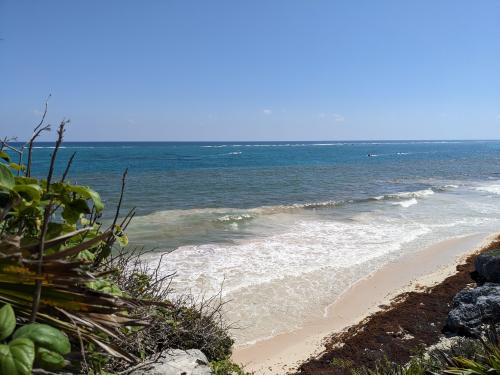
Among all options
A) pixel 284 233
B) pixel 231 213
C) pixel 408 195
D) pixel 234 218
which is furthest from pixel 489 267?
pixel 408 195

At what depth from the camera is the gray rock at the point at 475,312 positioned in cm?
637

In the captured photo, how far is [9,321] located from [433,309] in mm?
8506

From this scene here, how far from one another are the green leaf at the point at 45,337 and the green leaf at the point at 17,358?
7cm

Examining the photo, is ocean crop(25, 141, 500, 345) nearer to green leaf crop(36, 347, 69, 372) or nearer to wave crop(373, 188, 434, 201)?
wave crop(373, 188, 434, 201)

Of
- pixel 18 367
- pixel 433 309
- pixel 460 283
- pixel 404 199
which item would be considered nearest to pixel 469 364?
pixel 18 367

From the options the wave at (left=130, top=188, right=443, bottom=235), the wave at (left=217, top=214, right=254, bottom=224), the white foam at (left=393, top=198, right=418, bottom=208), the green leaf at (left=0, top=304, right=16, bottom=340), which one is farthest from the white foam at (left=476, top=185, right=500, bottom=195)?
the green leaf at (left=0, top=304, right=16, bottom=340)

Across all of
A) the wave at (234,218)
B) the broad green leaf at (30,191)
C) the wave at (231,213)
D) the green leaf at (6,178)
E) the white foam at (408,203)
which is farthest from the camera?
the white foam at (408,203)

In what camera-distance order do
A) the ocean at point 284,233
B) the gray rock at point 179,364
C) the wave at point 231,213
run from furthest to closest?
the wave at point 231,213 < the ocean at point 284,233 < the gray rock at point 179,364

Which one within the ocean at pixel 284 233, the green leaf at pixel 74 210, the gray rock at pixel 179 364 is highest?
the green leaf at pixel 74 210

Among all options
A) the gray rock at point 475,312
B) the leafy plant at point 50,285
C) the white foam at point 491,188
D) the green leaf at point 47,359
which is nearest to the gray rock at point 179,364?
the leafy plant at point 50,285

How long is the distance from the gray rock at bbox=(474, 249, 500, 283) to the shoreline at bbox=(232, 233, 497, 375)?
1.14 meters

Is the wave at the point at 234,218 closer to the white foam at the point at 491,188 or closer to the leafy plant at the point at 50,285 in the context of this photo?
the leafy plant at the point at 50,285

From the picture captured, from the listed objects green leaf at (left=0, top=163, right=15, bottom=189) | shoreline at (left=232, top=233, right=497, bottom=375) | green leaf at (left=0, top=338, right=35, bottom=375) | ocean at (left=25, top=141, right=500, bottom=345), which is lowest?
shoreline at (left=232, top=233, right=497, bottom=375)

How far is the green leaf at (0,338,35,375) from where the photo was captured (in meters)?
1.41
